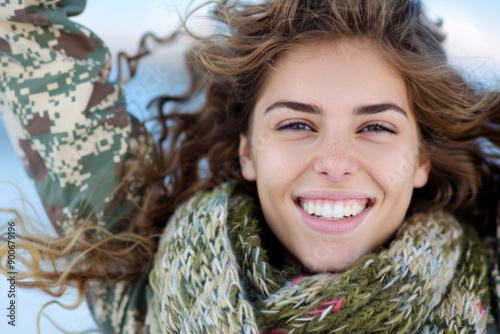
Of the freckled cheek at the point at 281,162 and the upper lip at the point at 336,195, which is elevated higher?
the freckled cheek at the point at 281,162

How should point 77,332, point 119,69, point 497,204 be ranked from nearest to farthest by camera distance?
point 77,332 → point 497,204 → point 119,69

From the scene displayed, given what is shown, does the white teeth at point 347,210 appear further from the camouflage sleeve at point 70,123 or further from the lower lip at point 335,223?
the camouflage sleeve at point 70,123

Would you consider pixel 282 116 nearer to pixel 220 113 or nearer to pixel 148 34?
pixel 220 113

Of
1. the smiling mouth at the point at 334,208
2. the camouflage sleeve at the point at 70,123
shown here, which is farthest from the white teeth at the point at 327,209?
the camouflage sleeve at the point at 70,123

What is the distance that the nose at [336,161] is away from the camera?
3.68ft

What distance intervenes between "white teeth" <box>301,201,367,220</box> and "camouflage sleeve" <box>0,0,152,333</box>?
44cm

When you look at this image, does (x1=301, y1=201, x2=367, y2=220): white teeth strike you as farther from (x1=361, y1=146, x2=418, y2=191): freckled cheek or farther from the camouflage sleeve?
the camouflage sleeve

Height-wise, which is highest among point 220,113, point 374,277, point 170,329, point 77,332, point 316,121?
point 316,121

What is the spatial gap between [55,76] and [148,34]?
1.49 feet

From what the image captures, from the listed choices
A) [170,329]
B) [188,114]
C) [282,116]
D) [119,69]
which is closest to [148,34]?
[119,69]

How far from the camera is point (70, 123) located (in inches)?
51.4

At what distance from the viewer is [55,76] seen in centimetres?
130

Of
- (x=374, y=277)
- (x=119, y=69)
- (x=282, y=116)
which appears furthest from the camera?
(x=119, y=69)

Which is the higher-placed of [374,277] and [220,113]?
[220,113]
